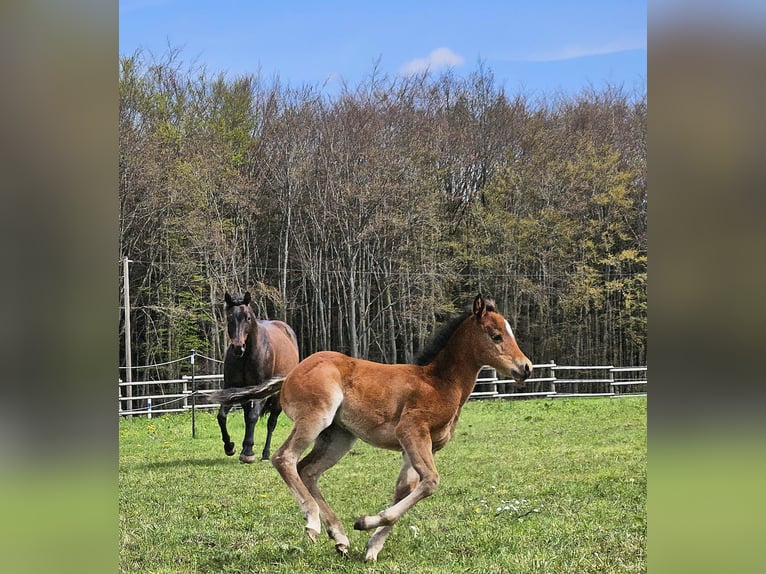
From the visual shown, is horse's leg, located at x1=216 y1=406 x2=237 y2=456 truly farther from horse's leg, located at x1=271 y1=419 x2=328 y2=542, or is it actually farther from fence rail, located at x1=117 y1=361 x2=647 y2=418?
horse's leg, located at x1=271 y1=419 x2=328 y2=542

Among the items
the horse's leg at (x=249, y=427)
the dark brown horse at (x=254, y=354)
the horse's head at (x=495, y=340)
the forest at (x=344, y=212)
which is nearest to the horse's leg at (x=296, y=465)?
the horse's head at (x=495, y=340)

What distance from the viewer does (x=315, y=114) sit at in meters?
7.04

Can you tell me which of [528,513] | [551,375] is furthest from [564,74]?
[528,513]

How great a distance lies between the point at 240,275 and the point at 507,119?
3008 mm

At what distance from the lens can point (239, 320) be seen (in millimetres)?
5191

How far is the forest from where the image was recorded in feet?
21.9

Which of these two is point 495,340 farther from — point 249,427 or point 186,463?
point 186,463

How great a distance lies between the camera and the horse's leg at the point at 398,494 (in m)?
4.09

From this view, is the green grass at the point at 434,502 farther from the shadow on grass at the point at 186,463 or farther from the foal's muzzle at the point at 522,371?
the foal's muzzle at the point at 522,371

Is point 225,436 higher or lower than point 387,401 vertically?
lower

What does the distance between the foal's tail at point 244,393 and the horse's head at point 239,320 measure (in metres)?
1.01

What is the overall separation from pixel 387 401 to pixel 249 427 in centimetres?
193
